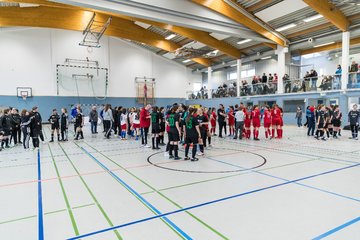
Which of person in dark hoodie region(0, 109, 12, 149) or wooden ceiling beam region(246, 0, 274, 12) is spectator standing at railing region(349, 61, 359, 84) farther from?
person in dark hoodie region(0, 109, 12, 149)

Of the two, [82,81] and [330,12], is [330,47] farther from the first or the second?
[82,81]

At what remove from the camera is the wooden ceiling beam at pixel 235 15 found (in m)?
13.7

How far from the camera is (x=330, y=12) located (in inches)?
560

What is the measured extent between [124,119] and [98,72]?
1565cm

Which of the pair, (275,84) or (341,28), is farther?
(275,84)

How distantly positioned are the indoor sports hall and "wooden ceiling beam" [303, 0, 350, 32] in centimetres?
11

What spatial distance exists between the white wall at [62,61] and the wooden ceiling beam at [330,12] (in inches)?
751

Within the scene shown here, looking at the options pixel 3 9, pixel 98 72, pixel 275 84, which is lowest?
pixel 275 84

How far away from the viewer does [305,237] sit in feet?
9.09

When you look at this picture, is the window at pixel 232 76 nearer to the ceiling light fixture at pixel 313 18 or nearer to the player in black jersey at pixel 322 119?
the ceiling light fixture at pixel 313 18

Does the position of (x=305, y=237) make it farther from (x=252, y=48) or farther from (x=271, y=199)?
(x=252, y=48)

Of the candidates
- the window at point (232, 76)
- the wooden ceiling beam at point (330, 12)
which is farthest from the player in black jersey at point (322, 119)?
the window at point (232, 76)

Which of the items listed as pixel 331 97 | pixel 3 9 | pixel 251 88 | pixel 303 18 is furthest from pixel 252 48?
pixel 3 9

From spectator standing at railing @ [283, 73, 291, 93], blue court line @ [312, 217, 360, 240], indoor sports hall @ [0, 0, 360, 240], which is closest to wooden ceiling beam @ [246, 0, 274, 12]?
indoor sports hall @ [0, 0, 360, 240]
